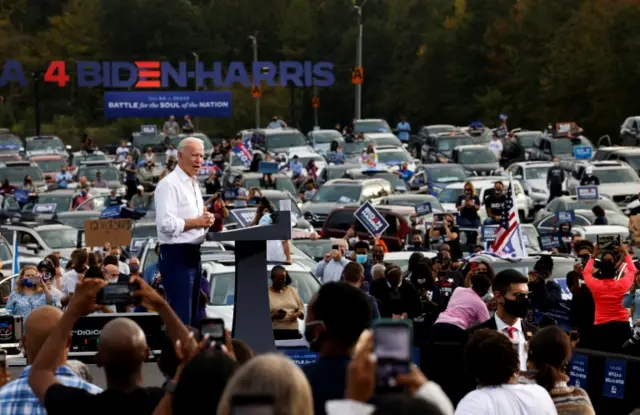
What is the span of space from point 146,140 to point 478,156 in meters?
18.0

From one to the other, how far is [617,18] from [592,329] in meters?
47.5

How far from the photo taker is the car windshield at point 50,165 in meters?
55.7

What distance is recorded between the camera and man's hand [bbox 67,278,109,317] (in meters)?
7.16

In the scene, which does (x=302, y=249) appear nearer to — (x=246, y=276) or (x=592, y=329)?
(x=592, y=329)

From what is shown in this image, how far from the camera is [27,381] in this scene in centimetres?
724

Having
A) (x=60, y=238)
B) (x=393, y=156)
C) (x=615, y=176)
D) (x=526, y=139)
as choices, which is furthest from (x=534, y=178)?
(x=60, y=238)

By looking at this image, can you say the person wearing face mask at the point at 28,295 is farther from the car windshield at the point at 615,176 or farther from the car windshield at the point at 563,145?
the car windshield at the point at 563,145

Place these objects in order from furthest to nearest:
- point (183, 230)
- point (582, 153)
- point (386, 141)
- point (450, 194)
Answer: point (386, 141), point (582, 153), point (450, 194), point (183, 230)

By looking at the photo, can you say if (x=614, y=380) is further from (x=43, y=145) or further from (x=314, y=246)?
(x=43, y=145)

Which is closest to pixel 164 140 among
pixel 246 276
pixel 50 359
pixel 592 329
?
pixel 592 329

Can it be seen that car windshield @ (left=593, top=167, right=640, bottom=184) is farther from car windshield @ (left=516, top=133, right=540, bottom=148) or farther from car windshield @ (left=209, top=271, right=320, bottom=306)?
car windshield @ (left=209, top=271, right=320, bottom=306)

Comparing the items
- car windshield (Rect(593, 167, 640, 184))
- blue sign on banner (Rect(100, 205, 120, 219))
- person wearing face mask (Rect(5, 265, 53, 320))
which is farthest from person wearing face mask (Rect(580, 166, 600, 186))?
person wearing face mask (Rect(5, 265, 53, 320))

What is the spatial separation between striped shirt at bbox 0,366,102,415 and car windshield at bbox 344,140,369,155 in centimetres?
5044

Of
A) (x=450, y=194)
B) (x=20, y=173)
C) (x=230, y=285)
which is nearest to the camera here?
(x=230, y=285)
